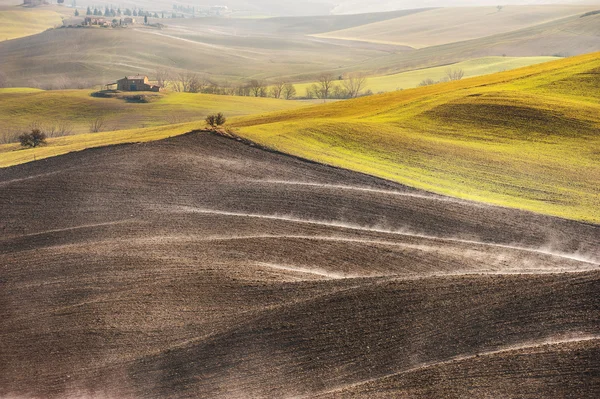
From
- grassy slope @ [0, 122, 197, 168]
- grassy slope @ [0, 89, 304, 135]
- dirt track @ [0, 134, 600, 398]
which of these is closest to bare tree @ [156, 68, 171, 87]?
grassy slope @ [0, 89, 304, 135]

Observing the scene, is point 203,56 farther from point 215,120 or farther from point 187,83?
point 215,120

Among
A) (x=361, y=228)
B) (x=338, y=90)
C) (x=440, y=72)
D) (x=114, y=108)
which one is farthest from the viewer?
(x=440, y=72)

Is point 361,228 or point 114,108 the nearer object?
point 361,228

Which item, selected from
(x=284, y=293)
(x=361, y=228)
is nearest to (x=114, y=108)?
(x=361, y=228)

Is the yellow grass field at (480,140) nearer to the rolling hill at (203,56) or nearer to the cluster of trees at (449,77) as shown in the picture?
the cluster of trees at (449,77)

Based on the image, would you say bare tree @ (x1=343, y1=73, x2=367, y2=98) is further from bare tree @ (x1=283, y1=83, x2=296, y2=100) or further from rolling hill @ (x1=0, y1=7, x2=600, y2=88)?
rolling hill @ (x1=0, y1=7, x2=600, y2=88)

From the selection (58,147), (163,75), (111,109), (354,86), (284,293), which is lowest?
(111,109)
